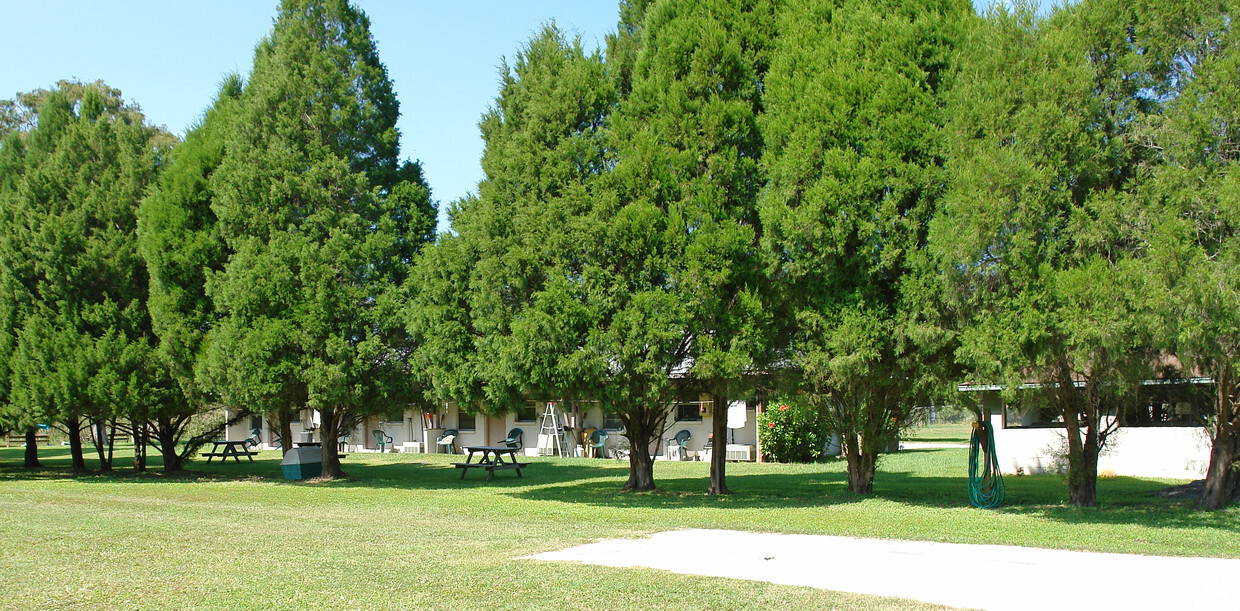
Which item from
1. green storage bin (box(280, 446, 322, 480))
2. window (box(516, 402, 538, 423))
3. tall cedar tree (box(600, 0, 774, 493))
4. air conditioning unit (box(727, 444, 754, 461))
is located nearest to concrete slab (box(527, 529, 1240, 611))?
tall cedar tree (box(600, 0, 774, 493))

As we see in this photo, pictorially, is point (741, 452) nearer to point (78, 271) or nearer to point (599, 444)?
point (599, 444)

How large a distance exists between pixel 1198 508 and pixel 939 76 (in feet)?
22.3

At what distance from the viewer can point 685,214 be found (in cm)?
1420

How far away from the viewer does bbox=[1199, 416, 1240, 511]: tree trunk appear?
40.8 ft

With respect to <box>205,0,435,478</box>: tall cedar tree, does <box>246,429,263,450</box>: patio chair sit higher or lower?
lower

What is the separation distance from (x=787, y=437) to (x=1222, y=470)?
1299 cm

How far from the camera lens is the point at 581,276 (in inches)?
570

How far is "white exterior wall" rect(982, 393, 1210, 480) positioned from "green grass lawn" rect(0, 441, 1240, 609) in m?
1.74

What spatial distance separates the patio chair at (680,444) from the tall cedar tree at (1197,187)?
54.0 ft

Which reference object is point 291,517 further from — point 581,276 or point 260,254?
point 260,254

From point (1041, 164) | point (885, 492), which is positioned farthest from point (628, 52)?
point (885, 492)

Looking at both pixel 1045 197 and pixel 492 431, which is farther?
pixel 492 431

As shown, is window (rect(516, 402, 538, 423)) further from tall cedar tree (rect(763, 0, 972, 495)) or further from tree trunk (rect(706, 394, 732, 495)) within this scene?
tall cedar tree (rect(763, 0, 972, 495))

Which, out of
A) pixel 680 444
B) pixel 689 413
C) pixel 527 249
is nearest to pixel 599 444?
pixel 680 444
